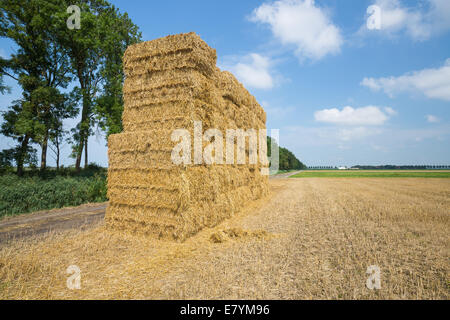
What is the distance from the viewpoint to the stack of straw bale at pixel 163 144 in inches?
252

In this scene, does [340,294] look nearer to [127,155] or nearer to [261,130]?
[127,155]

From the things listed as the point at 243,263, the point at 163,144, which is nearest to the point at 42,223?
the point at 163,144

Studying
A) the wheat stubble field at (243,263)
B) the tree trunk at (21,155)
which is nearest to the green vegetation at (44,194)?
the tree trunk at (21,155)

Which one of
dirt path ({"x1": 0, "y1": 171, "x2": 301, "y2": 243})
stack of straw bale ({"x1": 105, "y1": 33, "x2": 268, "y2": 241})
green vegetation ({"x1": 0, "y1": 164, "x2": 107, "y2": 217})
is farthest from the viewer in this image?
green vegetation ({"x1": 0, "y1": 164, "x2": 107, "y2": 217})

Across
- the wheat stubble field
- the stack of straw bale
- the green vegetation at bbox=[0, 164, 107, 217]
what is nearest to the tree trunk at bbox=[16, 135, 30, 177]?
the green vegetation at bbox=[0, 164, 107, 217]

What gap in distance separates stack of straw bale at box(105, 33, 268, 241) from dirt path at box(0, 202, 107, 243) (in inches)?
81.0

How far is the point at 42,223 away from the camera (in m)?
8.60

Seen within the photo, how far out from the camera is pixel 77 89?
68.4 ft

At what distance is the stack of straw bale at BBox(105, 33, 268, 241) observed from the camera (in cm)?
641

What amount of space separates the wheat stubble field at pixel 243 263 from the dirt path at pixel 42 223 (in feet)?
4.09

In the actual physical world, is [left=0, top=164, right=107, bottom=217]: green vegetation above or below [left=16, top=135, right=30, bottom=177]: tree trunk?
below

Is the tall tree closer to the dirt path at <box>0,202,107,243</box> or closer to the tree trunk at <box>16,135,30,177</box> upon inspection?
the tree trunk at <box>16,135,30,177</box>

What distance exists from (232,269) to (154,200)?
3344 millimetres

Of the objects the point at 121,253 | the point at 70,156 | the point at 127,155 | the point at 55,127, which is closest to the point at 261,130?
the point at 127,155
